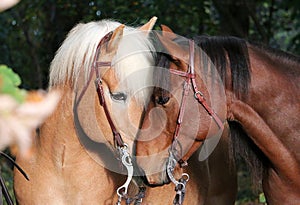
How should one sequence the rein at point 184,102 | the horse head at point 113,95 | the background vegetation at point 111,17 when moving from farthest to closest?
1. the background vegetation at point 111,17
2. the horse head at point 113,95
3. the rein at point 184,102

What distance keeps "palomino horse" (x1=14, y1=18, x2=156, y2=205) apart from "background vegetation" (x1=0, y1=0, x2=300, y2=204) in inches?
127

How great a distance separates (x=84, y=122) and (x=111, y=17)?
11.8 ft

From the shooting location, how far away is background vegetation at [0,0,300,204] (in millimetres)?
6383

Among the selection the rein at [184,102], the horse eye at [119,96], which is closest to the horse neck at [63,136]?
the horse eye at [119,96]

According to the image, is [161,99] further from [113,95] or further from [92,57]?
[92,57]

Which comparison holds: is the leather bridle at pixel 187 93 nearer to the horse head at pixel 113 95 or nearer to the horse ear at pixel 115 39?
the horse head at pixel 113 95

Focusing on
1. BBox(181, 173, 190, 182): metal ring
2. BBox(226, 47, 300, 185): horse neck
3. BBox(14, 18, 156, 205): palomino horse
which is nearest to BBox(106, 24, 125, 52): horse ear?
BBox(14, 18, 156, 205): palomino horse

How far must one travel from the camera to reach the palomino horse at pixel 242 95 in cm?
266

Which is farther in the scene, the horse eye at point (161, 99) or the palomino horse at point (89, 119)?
the palomino horse at point (89, 119)

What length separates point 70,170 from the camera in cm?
284

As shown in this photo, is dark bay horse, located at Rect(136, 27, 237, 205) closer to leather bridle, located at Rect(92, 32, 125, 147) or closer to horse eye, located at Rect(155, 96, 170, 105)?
horse eye, located at Rect(155, 96, 170, 105)

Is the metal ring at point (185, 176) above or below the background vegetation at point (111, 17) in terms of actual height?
above

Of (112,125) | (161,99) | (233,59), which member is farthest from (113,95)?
(233,59)

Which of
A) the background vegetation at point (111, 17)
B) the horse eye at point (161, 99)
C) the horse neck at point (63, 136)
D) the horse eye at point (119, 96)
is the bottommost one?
the background vegetation at point (111, 17)
